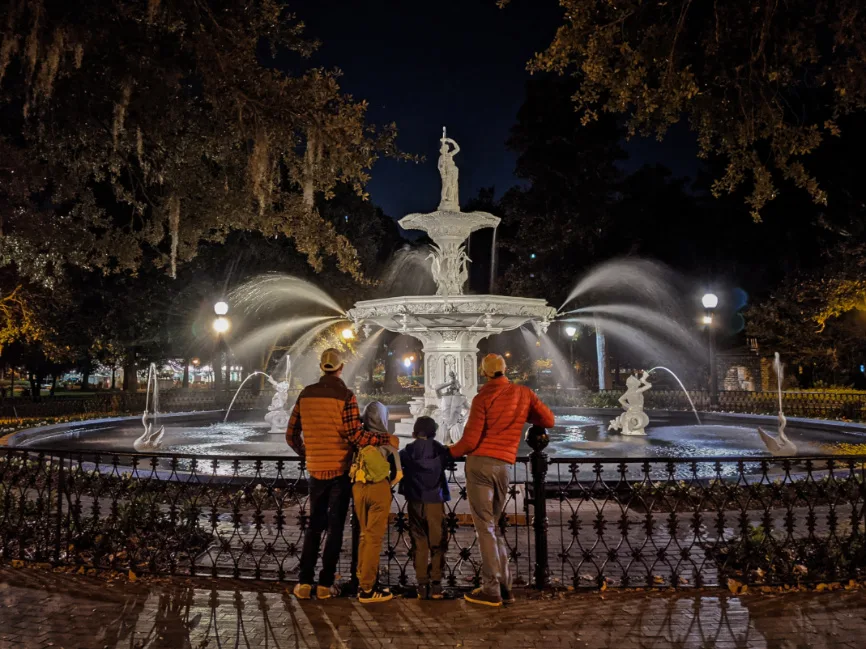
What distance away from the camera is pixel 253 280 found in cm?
3350

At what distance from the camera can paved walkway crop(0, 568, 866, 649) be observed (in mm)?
4555

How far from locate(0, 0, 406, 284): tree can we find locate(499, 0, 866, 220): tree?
3360 millimetres

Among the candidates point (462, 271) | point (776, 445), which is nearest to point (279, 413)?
point (462, 271)

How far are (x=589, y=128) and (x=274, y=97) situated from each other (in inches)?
1157

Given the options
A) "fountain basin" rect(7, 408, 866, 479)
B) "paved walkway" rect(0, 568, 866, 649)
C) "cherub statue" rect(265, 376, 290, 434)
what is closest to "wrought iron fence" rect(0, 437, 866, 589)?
"paved walkway" rect(0, 568, 866, 649)

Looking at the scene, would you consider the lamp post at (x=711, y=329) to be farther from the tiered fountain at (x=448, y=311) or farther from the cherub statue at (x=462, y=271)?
the cherub statue at (x=462, y=271)

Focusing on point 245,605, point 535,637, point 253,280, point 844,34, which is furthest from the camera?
point 253,280

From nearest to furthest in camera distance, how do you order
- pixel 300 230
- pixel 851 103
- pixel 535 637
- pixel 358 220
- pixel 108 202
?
pixel 535 637 < pixel 851 103 < pixel 300 230 < pixel 108 202 < pixel 358 220

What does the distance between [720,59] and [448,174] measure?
7671mm

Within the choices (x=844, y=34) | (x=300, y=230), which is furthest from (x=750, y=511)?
(x=300, y=230)

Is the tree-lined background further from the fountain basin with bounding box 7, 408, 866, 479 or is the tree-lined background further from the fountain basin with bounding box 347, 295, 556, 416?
the fountain basin with bounding box 7, 408, 866, 479

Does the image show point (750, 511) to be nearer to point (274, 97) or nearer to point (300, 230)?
point (300, 230)

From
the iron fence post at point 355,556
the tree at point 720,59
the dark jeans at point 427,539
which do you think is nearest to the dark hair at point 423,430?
the dark jeans at point 427,539

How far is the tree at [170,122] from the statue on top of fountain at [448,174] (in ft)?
15.4
